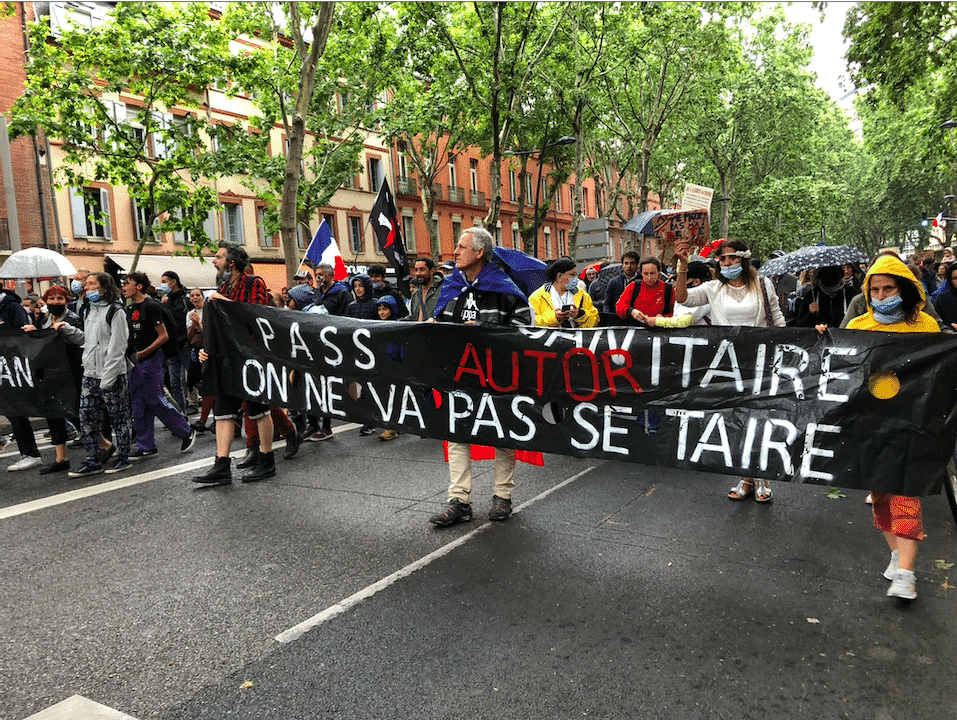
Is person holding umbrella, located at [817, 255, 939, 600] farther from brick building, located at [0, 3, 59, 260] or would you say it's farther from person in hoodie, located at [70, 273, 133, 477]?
brick building, located at [0, 3, 59, 260]

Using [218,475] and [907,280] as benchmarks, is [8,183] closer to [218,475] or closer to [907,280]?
[218,475]

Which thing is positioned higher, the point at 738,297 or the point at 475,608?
the point at 738,297

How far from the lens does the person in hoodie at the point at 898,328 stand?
3906 mm

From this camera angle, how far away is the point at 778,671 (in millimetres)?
3279

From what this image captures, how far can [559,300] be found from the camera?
747cm

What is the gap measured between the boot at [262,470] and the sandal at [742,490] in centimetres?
386

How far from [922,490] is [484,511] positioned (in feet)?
9.48

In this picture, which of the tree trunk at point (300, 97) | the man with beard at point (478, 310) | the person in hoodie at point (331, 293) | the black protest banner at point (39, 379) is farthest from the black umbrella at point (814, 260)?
the tree trunk at point (300, 97)

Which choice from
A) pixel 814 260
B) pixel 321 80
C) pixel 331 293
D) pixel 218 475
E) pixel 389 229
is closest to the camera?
pixel 218 475

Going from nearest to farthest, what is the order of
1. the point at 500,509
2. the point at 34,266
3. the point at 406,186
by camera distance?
the point at 500,509 < the point at 34,266 < the point at 406,186

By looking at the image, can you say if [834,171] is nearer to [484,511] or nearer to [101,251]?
[101,251]

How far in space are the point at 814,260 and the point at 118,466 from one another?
6735mm

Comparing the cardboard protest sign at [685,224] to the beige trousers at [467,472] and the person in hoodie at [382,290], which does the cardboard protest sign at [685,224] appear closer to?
the person in hoodie at [382,290]

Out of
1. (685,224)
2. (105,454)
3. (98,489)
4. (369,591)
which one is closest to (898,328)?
(369,591)
